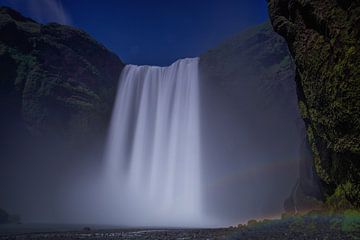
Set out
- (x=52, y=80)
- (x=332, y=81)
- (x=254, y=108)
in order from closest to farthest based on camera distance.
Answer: (x=332, y=81) < (x=254, y=108) < (x=52, y=80)

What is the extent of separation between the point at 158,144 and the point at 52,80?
1884 centimetres

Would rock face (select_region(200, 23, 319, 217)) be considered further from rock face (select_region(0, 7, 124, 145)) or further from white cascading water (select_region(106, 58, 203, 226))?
rock face (select_region(0, 7, 124, 145))

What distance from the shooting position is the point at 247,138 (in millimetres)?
56000

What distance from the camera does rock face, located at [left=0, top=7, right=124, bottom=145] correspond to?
53.8 metres

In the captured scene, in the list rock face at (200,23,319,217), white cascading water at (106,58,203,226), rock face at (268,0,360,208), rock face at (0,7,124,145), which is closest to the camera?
rock face at (268,0,360,208)

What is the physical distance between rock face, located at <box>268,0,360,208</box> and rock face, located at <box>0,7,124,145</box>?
135 ft

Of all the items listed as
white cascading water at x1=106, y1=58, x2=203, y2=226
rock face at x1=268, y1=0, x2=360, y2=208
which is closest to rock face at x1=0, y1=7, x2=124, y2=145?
white cascading water at x1=106, y1=58, x2=203, y2=226

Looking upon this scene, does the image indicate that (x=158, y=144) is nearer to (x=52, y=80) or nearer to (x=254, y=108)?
(x=254, y=108)

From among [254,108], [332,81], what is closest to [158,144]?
[254,108]

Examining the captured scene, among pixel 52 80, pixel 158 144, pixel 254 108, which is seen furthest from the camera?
pixel 158 144

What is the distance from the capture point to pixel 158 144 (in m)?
57.9

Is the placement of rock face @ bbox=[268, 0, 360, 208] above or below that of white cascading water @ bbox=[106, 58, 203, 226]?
below

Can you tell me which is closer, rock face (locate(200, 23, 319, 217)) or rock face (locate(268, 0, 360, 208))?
rock face (locate(268, 0, 360, 208))

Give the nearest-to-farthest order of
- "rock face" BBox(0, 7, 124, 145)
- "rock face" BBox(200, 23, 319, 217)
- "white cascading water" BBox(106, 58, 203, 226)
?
"rock face" BBox(200, 23, 319, 217), "rock face" BBox(0, 7, 124, 145), "white cascading water" BBox(106, 58, 203, 226)
